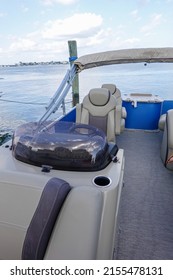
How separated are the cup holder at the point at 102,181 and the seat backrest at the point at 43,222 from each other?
22 centimetres

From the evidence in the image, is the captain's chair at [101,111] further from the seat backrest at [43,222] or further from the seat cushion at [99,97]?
the seat backrest at [43,222]

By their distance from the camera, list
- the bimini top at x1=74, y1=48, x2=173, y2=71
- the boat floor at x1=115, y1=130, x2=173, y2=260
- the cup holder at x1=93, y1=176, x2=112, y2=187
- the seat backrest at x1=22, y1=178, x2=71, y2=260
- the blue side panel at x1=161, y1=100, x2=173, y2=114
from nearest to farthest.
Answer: the seat backrest at x1=22, y1=178, x2=71, y2=260
the cup holder at x1=93, y1=176, x2=112, y2=187
the boat floor at x1=115, y1=130, x2=173, y2=260
the bimini top at x1=74, y1=48, x2=173, y2=71
the blue side panel at x1=161, y1=100, x2=173, y2=114

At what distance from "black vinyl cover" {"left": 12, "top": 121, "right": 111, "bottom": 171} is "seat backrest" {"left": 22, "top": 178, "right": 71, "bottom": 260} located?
27cm

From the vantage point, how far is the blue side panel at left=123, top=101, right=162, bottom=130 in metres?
4.39

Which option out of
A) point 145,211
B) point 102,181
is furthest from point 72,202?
point 145,211

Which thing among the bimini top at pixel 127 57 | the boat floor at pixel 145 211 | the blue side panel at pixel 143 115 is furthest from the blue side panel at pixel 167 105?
the boat floor at pixel 145 211

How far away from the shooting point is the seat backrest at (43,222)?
85 centimetres

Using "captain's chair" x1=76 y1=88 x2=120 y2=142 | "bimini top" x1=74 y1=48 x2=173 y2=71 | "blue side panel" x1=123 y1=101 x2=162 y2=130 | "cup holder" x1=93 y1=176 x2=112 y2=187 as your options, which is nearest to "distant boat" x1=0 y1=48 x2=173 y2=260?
"cup holder" x1=93 y1=176 x2=112 y2=187

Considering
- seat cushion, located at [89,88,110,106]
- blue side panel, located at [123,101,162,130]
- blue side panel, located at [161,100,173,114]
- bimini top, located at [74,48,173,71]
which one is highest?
bimini top, located at [74,48,173,71]

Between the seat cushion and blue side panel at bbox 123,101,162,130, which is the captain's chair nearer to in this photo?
the seat cushion

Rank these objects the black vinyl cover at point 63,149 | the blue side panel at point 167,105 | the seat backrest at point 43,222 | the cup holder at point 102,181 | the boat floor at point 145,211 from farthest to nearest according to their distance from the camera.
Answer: the blue side panel at point 167,105
the boat floor at point 145,211
the black vinyl cover at point 63,149
the cup holder at point 102,181
the seat backrest at point 43,222

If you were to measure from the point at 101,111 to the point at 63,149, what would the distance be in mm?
2184
